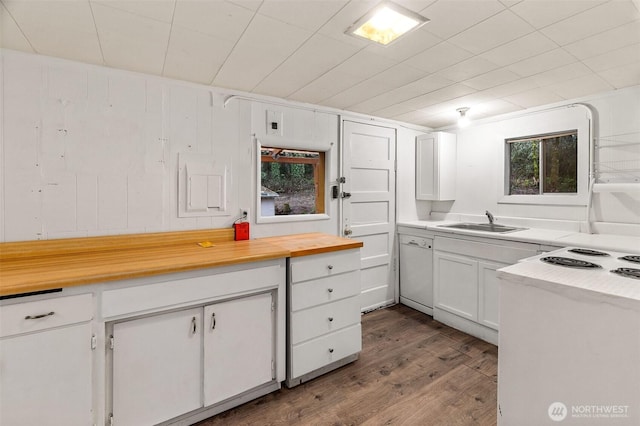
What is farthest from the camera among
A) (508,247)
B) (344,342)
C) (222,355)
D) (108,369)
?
(508,247)

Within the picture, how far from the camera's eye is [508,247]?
2598 mm

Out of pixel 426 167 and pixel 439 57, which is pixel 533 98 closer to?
pixel 426 167

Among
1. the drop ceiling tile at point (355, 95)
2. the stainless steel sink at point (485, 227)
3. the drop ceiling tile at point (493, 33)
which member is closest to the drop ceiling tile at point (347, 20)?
the drop ceiling tile at point (493, 33)

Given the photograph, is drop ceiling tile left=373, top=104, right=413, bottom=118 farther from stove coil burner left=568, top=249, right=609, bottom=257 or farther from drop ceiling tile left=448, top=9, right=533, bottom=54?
stove coil burner left=568, top=249, right=609, bottom=257

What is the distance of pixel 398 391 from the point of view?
83.1 inches

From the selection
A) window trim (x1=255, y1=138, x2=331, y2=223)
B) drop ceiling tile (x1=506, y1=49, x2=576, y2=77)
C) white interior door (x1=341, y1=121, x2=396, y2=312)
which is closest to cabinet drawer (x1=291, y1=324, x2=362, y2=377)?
white interior door (x1=341, y1=121, x2=396, y2=312)

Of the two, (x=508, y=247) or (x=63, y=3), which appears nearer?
(x=63, y=3)

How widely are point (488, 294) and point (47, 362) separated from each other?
3111mm

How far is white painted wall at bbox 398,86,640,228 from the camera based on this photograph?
8.24 ft

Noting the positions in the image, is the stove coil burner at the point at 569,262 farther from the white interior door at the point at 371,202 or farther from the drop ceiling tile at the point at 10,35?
the drop ceiling tile at the point at 10,35

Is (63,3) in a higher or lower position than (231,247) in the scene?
higher

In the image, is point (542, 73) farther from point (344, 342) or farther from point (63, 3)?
point (63, 3)

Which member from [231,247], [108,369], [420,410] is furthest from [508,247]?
[108,369]

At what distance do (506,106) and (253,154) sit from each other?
2527mm
